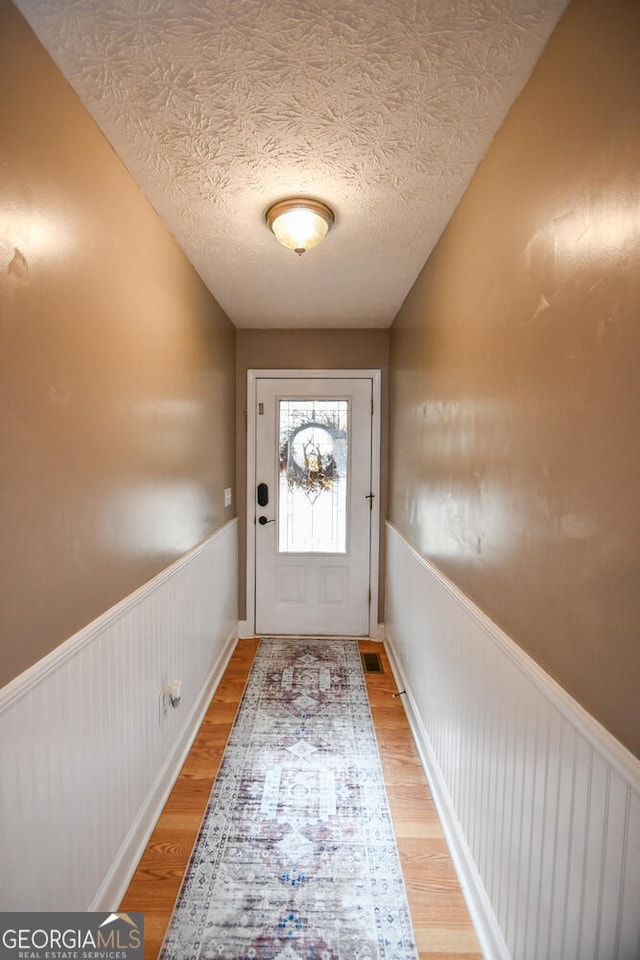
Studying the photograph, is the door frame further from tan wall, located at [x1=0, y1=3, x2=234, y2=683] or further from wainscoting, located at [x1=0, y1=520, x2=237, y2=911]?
tan wall, located at [x1=0, y1=3, x2=234, y2=683]

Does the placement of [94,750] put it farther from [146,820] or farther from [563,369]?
[563,369]

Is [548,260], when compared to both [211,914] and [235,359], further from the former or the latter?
[235,359]

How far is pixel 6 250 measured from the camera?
0.93 meters

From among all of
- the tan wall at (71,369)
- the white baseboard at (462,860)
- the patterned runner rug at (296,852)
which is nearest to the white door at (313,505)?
the patterned runner rug at (296,852)

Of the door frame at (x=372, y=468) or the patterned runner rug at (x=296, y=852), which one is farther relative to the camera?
the door frame at (x=372, y=468)

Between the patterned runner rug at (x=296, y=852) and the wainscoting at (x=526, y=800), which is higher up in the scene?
the wainscoting at (x=526, y=800)

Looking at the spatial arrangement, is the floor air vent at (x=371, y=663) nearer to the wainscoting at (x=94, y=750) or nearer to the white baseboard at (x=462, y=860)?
the white baseboard at (x=462, y=860)

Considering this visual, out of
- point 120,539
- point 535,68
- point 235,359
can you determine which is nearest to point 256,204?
point 535,68

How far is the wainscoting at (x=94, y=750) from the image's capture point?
0.98 metres

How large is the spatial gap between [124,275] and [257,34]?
0.79m

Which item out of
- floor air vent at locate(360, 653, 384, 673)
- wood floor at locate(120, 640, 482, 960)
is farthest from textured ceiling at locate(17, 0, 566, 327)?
floor air vent at locate(360, 653, 384, 673)

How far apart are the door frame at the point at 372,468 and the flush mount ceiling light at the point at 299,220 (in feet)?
5.12

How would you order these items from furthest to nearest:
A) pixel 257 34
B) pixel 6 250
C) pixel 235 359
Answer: pixel 235 359 < pixel 257 34 < pixel 6 250

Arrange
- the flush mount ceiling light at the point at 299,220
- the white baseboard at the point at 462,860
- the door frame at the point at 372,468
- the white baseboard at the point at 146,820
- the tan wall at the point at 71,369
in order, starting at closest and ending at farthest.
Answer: the tan wall at the point at 71,369 < the white baseboard at the point at 462,860 < the white baseboard at the point at 146,820 < the flush mount ceiling light at the point at 299,220 < the door frame at the point at 372,468
